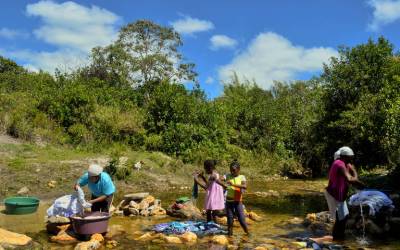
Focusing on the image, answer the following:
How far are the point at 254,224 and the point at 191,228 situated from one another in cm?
229

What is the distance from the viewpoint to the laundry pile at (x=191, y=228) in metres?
10.5

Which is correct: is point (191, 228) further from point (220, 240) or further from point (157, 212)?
point (157, 212)

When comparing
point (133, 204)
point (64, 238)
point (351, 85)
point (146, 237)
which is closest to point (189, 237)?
point (146, 237)

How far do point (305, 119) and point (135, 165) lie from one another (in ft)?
42.1

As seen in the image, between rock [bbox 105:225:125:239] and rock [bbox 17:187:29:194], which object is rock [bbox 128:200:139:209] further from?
rock [bbox 17:187:29:194]

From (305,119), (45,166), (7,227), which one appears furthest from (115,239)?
(305,119)

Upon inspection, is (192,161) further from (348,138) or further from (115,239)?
(115,239)

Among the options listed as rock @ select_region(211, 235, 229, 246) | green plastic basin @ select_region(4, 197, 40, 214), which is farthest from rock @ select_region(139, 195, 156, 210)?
rock @ select_region(211, 235, 229, 246)

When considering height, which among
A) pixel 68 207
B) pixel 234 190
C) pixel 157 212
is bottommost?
pixel 157 212

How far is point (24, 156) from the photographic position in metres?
18.5

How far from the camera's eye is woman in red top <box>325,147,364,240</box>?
30.6ft

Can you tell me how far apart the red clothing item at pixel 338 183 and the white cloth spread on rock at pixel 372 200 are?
172 cm

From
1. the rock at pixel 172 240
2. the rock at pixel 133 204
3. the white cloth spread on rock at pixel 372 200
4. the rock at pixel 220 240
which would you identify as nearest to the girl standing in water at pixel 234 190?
the rock at pixel 220 240

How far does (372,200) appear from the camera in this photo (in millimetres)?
10875
